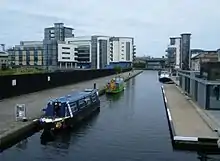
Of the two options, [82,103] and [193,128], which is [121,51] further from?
[193,128]

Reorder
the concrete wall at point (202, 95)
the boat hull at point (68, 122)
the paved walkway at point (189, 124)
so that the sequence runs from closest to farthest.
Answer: the paved walkway at point (189, 124), the boat hull at point (68, 122), the concrete wall at point (202, 95)

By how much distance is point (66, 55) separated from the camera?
137250 millimetres

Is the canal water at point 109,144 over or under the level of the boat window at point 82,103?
under

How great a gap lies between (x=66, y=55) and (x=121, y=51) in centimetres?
3263

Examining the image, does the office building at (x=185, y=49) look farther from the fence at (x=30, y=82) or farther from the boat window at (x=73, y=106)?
the boat window at (x=73, y=106)

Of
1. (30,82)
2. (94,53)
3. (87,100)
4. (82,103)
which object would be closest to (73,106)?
(82,103)

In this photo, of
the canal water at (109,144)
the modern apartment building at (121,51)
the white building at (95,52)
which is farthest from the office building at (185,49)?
the canal water at (109,144)

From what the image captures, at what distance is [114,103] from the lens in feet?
107

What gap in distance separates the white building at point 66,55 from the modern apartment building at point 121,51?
2225 cm

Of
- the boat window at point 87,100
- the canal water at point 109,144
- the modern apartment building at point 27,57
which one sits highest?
the modern apartment building at point 27,57

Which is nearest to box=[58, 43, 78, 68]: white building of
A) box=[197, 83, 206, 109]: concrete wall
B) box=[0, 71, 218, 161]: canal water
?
box=[197, 83, 206, 109]: concrete wall

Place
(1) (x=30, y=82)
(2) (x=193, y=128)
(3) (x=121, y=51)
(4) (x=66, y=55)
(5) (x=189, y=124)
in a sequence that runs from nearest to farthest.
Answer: (2) (x=193, y=128)
(5) (x=189, y=124)
(1) (x=30, y=82)
(4) (x=66, y=55)
(3) (x=121, y=51)

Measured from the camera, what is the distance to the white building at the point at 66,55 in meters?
135

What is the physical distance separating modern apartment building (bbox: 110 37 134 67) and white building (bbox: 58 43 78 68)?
22247 mm
